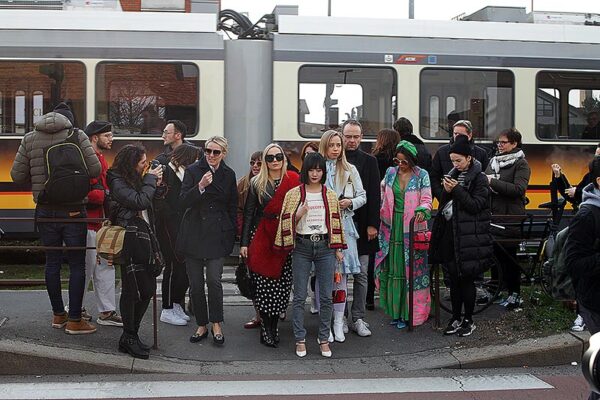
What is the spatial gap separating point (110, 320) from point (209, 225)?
149cm

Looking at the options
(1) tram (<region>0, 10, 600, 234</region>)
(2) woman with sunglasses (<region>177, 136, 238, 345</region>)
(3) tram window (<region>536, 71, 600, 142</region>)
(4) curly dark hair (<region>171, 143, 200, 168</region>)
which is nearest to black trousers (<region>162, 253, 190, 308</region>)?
(2) woman with sunglasses (<region>177, 136, 238, 345</region>)

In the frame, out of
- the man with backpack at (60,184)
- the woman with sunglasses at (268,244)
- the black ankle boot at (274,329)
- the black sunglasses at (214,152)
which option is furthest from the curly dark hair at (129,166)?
the black ankle boot at (274,329)

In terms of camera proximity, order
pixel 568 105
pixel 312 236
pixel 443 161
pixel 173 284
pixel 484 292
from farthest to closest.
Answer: pixel 568 105, pixel 484 292, pixel 443 161, pixel 173 284, pixel 312 236

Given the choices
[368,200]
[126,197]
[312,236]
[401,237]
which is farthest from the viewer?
[401,237]

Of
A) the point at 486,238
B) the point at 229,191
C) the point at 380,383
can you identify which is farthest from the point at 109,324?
the point at 486,238

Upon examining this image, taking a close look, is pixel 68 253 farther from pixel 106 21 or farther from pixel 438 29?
pixel 438 29

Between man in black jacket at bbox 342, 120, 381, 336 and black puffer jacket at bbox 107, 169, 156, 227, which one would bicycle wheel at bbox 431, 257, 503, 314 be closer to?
man in black jacket at bbox 342, 120, 381, 336

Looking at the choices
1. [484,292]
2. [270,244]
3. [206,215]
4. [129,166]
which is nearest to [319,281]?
[270,244]

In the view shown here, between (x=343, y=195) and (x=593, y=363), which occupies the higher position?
(x=343, y=195)

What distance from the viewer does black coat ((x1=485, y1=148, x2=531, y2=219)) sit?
8.13 metres

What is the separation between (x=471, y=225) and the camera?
6918mm

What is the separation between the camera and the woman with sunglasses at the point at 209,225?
670 centimetres

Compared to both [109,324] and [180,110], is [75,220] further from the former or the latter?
[180,110]

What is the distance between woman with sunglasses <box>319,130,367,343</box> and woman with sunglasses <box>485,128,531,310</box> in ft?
6.05
